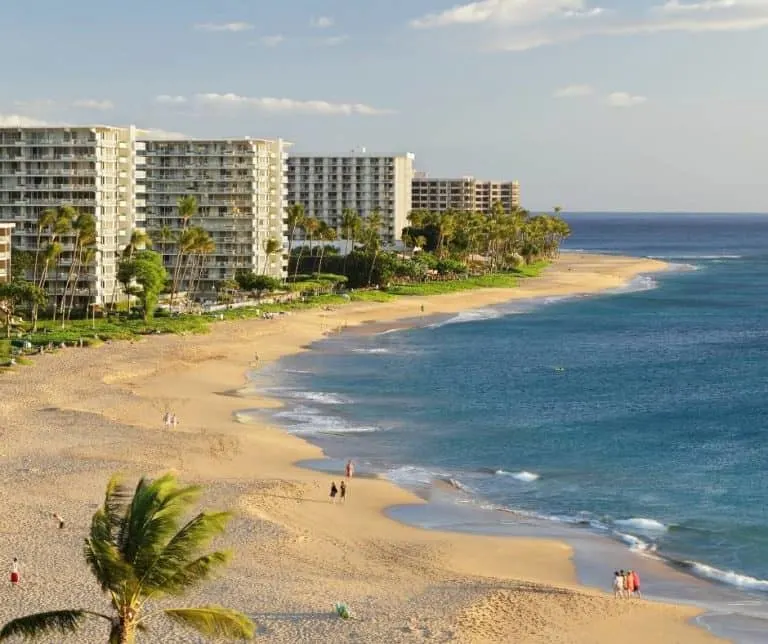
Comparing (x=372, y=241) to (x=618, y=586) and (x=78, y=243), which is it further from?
(x=618, y=586)

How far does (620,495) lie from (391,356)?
49.8 meters

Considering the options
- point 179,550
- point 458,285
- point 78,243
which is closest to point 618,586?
point 179,550

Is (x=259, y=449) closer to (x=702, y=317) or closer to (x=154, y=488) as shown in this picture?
(x=154, y=488)

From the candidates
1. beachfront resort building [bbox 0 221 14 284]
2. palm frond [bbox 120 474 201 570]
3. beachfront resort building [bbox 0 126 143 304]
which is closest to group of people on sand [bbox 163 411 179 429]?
palm frond [bbox 120 474 201 570]

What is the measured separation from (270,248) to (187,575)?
390 ft

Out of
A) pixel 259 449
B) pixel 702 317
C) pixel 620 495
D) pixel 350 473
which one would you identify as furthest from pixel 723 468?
pixel 702 317

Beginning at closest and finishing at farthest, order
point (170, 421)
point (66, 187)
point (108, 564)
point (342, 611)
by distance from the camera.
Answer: point (108, 564)
point (342, 611)
point (170, 421)
point (66, 187)

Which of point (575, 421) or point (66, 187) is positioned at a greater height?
point (66, 187)

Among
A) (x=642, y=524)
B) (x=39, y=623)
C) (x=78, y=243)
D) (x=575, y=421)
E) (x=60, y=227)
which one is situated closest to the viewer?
(x=39, y=623)

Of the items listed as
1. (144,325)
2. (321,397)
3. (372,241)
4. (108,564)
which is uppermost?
(372,241)

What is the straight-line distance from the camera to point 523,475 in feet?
192

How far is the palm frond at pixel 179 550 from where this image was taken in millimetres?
Answer: 24094

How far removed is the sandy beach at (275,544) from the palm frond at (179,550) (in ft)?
34.5

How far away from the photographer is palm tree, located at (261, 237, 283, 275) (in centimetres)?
14175
